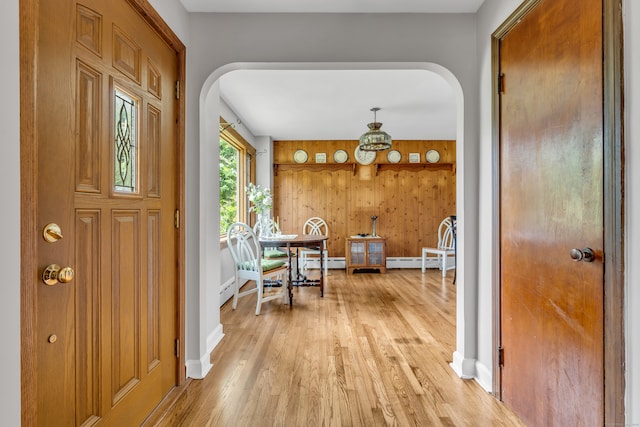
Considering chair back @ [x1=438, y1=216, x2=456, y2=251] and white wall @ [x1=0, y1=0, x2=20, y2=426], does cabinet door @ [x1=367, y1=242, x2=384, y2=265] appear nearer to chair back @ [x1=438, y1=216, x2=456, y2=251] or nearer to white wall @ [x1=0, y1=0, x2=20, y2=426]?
chair back @ [x1=438, y1=216, x2=456, y2=251]

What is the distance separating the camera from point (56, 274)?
105 cm

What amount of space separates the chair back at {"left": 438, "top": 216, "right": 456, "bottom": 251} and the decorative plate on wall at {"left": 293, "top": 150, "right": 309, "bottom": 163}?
8.93 ft

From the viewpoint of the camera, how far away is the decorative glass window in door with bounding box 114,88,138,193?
1.45m

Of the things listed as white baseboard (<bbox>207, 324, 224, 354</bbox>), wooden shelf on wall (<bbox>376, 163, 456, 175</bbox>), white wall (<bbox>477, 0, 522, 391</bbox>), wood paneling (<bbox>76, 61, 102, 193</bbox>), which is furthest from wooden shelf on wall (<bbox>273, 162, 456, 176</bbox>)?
wood paneling (<bbox>76, 61, 102, 193</bbox>)

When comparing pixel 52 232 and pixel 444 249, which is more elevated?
pixel 52 232

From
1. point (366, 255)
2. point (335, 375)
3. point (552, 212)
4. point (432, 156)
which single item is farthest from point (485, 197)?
point (432, 156)

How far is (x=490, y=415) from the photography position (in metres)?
1.75

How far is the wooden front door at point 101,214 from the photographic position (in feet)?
3.44

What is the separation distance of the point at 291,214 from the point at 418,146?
270 cm

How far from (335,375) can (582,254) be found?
1526mm

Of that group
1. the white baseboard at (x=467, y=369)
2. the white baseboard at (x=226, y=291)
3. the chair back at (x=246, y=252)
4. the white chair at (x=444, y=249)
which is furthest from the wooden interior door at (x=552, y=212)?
the white chair at (x=444, y=249)

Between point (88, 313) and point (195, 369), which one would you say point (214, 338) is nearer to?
point (195, 369)

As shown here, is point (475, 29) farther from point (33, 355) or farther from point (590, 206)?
point (33, 355)

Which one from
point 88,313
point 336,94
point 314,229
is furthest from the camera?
point 314,229
